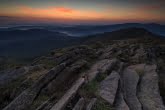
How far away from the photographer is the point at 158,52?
61031 millimetres

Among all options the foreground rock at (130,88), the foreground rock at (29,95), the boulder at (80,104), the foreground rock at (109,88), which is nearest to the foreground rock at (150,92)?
the foreground rock at (130,88)

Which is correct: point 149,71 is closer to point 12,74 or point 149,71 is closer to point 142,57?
point 142,57

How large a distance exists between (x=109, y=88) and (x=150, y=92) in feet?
23.5

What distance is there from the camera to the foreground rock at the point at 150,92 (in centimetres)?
2644

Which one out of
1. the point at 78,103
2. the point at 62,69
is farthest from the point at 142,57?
the point at 78,103

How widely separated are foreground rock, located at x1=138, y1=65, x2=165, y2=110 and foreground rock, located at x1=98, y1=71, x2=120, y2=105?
13.3ft

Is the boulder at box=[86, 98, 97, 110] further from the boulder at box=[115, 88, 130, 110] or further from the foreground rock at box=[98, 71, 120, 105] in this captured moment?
the boulder at box=[115, 88, 130, 110]

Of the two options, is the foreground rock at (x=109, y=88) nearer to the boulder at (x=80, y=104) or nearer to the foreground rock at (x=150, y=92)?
the boulder at (x=80, y=104)

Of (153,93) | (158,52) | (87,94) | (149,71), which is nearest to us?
(87,94)

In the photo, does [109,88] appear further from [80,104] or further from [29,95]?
[29,95]

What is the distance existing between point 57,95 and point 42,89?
3.97 meters

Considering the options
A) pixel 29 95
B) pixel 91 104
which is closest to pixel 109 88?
pixel 91 104

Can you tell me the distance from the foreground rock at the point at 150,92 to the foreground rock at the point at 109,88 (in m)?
4.06

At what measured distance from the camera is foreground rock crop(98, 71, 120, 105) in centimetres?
2570
